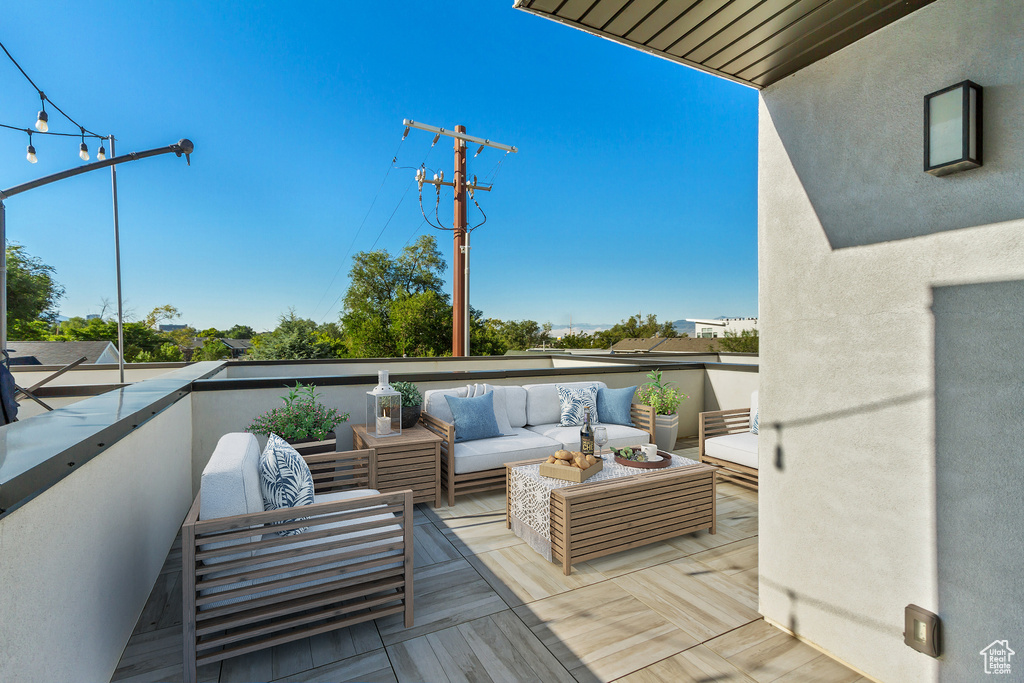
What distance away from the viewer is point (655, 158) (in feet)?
79.2

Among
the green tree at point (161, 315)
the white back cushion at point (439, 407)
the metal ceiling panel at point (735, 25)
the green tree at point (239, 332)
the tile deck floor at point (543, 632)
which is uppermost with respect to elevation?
the green tree at point (161, 315)

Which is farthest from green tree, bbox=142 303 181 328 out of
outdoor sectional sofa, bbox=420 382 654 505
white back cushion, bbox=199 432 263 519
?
white back cushion, bbox=199 432 263 519

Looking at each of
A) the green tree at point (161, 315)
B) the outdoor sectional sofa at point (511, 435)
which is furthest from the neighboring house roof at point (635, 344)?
the green tree at point (161, 315)

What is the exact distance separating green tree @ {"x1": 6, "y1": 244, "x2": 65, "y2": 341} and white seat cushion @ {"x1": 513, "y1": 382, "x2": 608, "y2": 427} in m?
23.2

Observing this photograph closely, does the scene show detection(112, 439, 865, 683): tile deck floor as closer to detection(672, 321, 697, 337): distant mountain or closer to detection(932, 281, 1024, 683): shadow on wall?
detection(932, 281, 1024, 683): shadow on wall

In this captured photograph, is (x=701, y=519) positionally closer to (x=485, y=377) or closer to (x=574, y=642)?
(x=574, y=642)

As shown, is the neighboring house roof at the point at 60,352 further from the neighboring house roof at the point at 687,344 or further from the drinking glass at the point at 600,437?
the neighboring house roof at the point at 687,344

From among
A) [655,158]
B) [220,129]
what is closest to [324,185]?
[220,129]

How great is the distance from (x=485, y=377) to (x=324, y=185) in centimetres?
2443

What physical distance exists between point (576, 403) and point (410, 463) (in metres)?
1.70

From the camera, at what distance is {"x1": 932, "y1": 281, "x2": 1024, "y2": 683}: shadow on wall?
1330 millimetres

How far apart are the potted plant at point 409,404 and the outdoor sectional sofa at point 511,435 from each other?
0.10 metres

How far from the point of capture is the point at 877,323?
1.71 m

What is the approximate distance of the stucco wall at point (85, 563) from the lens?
103 cm
